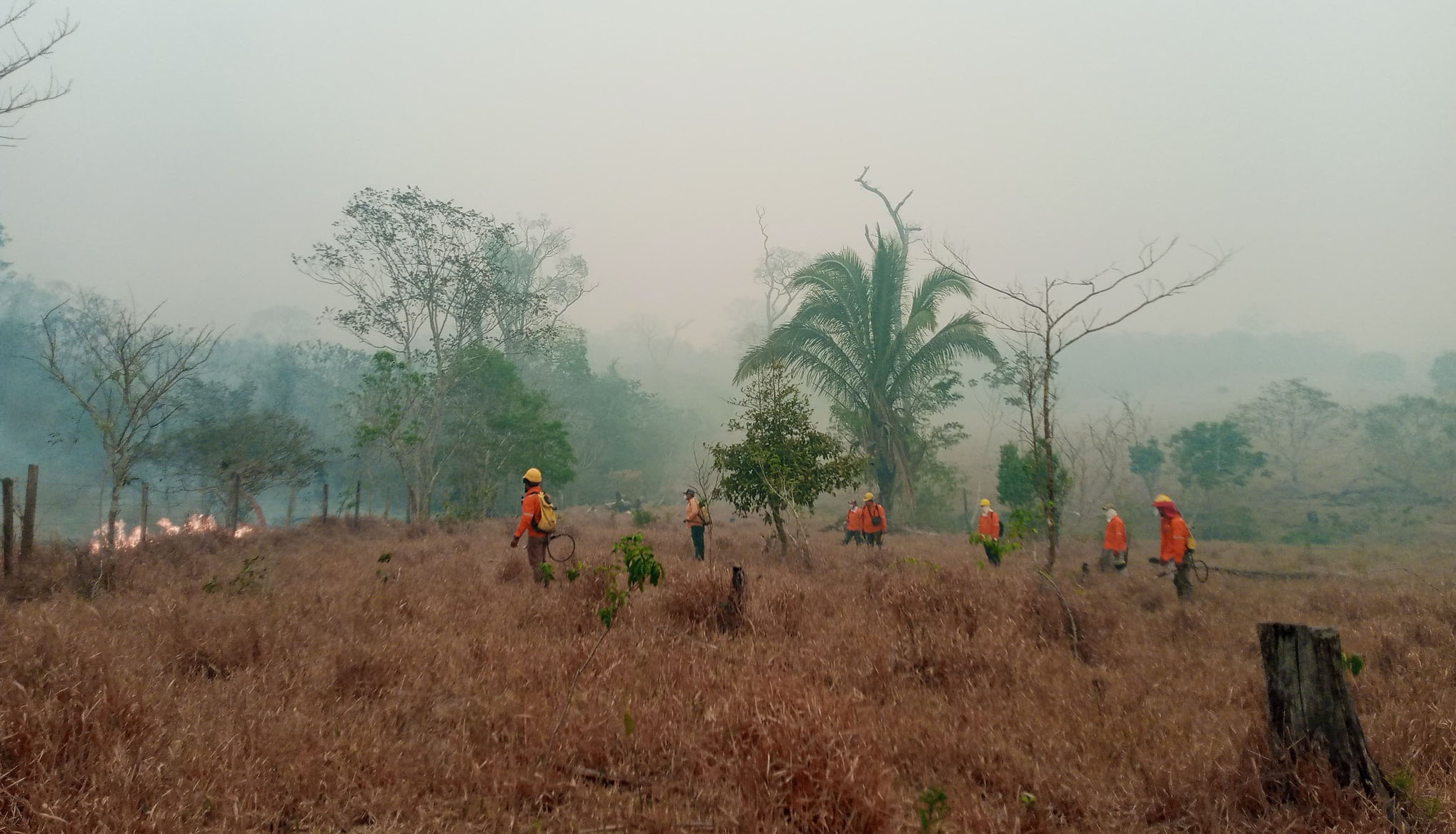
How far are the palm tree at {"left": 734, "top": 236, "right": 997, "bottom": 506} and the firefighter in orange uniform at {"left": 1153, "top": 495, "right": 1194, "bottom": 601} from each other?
719cm

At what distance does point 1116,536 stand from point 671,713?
34.9 ft

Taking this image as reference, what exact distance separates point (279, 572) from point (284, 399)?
99.0 feet

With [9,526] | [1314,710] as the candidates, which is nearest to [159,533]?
[9,526]

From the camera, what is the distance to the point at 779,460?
12.1 m

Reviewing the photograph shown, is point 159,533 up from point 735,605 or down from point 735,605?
up

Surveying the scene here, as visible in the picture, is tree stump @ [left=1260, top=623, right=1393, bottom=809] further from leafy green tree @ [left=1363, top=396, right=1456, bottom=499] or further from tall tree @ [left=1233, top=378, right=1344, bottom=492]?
tall tree @ [left=1233, top=378, right=1344, bottom=492]

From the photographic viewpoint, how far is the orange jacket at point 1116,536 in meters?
11.9

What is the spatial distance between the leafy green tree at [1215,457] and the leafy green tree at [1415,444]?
342 inches

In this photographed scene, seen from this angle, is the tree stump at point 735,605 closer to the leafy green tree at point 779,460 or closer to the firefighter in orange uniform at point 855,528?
the leafy green tree at point 779,460

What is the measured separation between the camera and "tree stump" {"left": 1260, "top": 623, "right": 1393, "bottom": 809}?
10.4ft

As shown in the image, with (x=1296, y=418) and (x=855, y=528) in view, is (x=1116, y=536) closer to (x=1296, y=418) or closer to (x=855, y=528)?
(x=855, y=528)

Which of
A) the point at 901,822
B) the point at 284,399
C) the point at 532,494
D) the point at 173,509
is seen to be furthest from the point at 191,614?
the point at 173,509

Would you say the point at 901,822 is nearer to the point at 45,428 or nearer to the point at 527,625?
the point at 527,625

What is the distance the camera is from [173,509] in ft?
140
